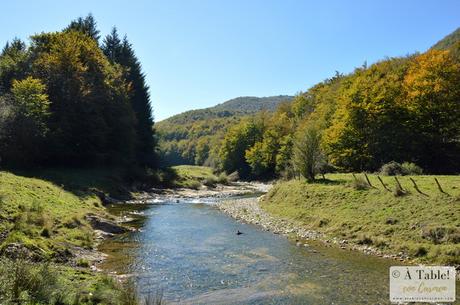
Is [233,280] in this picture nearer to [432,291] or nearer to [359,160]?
[432,291]

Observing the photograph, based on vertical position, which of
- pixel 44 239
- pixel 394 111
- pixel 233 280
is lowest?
pixel 233 280

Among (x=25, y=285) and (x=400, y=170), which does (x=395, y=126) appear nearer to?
(x=400, y=170)

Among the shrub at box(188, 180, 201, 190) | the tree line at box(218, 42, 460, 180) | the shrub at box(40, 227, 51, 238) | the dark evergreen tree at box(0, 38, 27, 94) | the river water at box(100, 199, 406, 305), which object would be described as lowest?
the river water at box(100, 199, 406, 305)

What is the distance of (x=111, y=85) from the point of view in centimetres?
7219

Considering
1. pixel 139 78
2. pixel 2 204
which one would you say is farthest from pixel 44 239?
pixel 139 78

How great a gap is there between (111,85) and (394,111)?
50.1m

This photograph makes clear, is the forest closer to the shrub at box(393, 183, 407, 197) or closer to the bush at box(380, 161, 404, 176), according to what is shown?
the bush at box(380, 161, 404, 176)

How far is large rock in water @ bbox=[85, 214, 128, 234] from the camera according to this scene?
103ft

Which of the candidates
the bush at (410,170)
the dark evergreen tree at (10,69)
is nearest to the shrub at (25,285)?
the bush at (410,170)

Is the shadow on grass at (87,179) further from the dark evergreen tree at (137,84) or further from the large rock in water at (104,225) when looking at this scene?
the dark evergreen tree at (137,84)

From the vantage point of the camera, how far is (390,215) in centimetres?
2753

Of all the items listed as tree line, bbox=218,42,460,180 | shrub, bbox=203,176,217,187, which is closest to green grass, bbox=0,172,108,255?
tree line, bbox=218,42,460,180

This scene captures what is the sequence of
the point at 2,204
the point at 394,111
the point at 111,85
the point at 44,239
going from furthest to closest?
the point at 111,85 < the point at 394,111 < the point at 2,204 < the point at 44,239

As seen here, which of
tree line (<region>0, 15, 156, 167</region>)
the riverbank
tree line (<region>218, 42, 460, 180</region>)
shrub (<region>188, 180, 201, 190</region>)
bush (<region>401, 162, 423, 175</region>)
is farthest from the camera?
shrub (<region>188, 180, 201, 190</region>)
